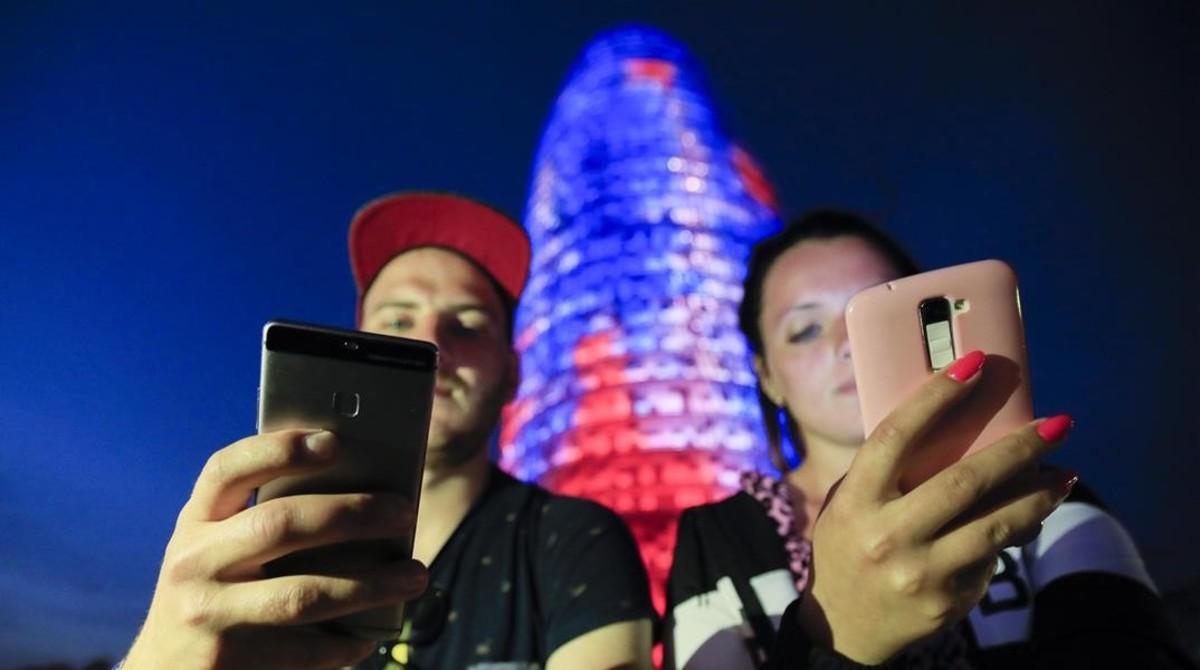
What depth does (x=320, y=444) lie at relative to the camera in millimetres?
1168

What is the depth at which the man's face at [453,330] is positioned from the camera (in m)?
2.30

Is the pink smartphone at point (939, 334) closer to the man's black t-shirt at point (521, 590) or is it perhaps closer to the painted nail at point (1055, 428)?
the painted nail at point (1055, 428)

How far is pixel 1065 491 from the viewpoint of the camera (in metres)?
1.17

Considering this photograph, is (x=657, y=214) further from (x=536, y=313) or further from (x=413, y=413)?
(x=413, y=413)

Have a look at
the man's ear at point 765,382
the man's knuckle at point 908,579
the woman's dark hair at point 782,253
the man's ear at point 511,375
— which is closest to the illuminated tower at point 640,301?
the woman's dark hair at point 782,253

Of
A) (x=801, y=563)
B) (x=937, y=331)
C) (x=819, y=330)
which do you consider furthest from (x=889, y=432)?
(x=819, y=330)

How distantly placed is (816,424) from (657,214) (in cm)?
1884

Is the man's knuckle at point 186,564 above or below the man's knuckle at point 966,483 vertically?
below

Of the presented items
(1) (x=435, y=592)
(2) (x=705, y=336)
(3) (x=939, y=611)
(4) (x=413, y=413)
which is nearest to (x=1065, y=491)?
(3) (x=939, y=611)

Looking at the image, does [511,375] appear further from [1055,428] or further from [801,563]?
[1055,428]

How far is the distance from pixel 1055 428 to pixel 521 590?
4.45 ft

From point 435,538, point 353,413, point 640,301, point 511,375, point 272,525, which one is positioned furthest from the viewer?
point 640,301

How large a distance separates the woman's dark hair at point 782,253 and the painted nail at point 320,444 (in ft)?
5.69

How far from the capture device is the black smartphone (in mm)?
1257
